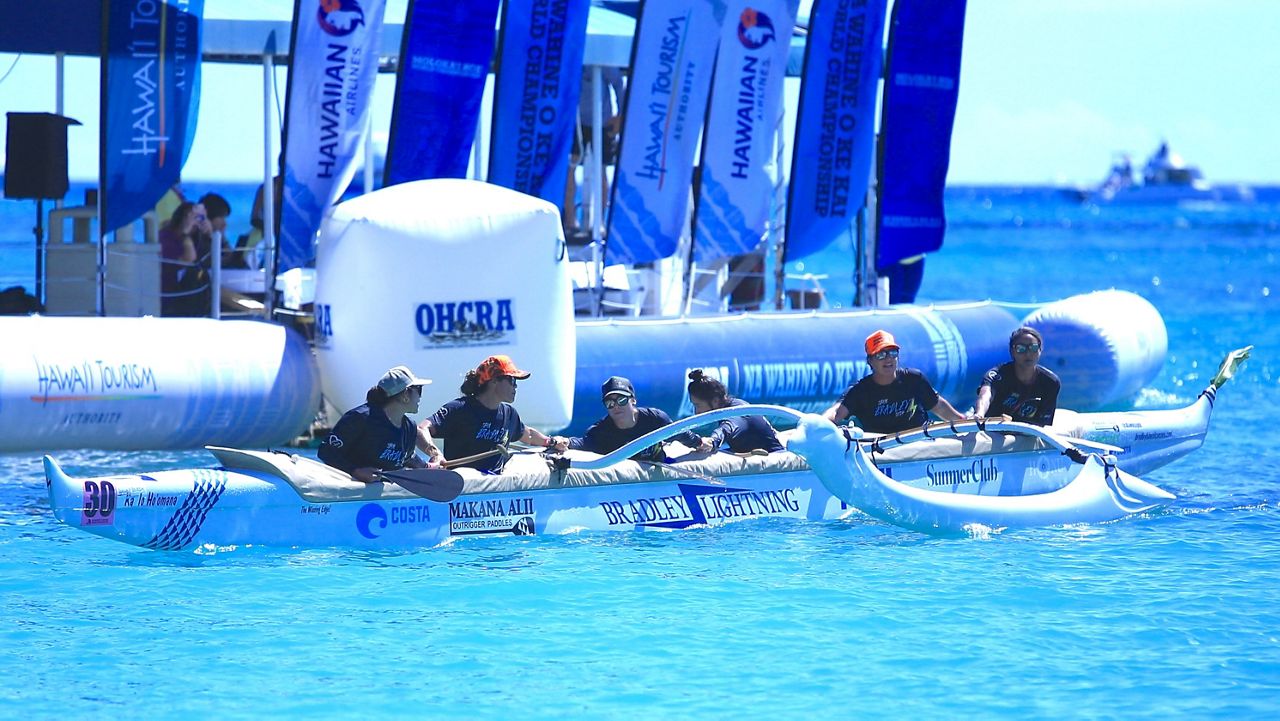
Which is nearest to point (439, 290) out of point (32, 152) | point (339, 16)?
point (339, 16)

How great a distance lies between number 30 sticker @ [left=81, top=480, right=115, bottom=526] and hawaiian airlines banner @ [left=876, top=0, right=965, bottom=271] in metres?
10.1

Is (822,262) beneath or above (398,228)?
beneath

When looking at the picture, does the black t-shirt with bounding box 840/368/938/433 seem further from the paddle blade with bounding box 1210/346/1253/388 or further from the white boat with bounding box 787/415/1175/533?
the paddle blade with bounding box 1210/346/1253/388

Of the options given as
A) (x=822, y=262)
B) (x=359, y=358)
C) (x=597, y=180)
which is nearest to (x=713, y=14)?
(x=597, y=180)

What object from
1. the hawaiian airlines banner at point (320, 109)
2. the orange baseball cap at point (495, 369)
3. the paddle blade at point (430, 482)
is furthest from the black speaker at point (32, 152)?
the paddle blade at point (430, 482)

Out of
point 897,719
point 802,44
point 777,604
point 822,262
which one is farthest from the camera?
point 822,262

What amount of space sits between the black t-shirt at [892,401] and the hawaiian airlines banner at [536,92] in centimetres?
417

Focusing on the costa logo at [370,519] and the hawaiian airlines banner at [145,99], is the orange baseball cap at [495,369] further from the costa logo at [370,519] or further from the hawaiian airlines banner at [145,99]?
the hawaiian airlines banner at [145,99]

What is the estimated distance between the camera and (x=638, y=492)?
33.3 feet

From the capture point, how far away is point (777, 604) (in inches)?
349

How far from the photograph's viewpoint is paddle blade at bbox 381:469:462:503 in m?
9.55

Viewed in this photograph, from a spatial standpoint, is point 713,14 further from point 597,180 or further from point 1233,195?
point 1233,195

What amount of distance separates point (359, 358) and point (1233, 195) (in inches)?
6930

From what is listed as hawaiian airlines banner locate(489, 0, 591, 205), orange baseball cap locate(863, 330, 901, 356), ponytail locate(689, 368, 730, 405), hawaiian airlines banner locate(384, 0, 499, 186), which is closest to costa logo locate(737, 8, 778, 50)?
hawaiian airlines banner locate(489, 0, 591, 205)
